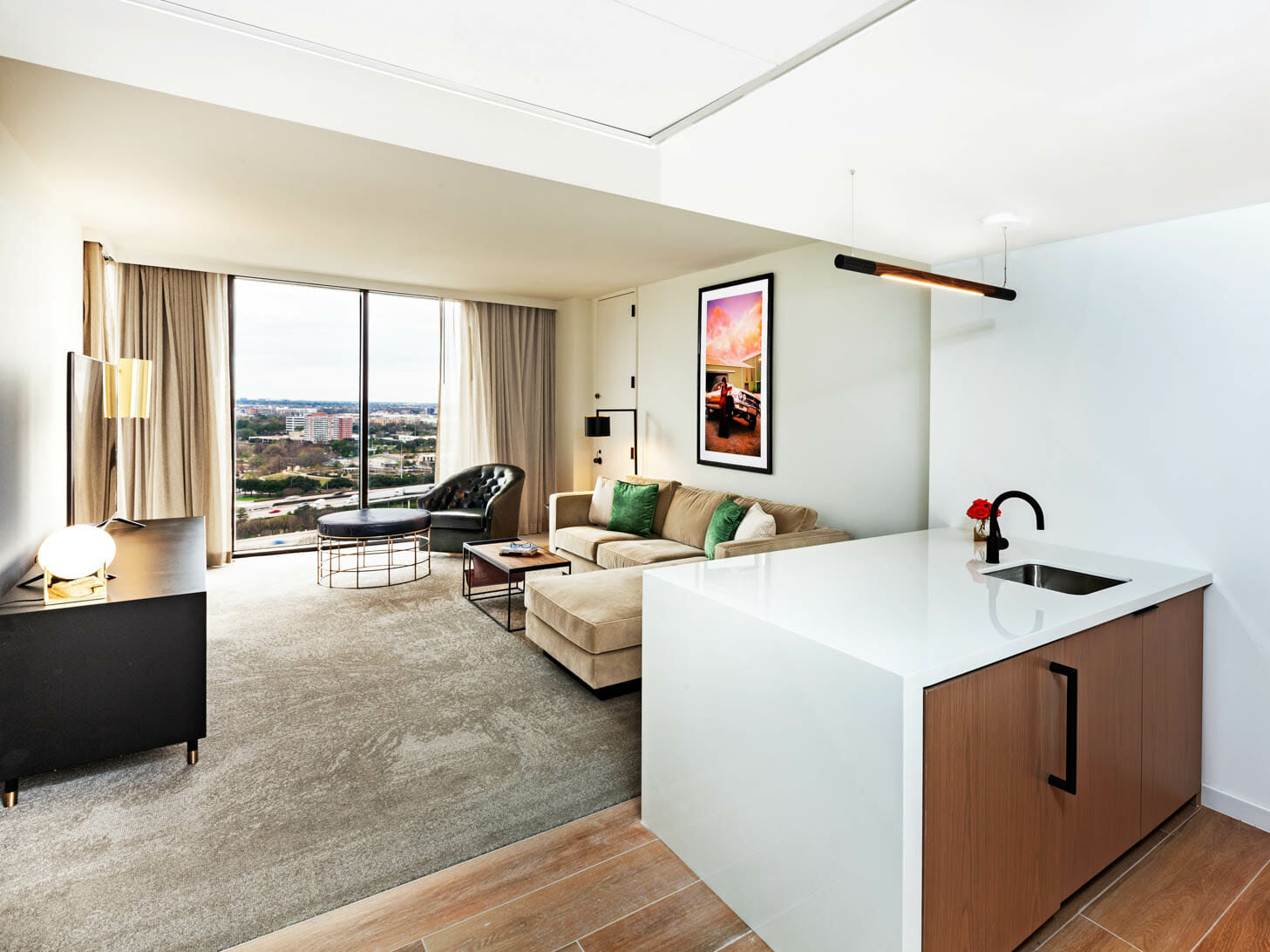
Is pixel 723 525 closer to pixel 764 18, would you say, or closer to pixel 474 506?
pixel 474 506

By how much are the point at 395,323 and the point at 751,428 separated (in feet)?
12.4

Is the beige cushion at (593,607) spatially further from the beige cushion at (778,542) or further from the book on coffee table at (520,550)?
the book on coffee table at (520,550)

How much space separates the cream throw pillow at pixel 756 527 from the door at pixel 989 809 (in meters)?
2.28

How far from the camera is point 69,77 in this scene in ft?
7.70

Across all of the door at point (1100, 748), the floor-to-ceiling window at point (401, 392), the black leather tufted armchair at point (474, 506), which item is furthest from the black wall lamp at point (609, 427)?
the door at point (1100, 748)

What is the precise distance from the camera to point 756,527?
3975mm

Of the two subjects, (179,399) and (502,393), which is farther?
(502,393)

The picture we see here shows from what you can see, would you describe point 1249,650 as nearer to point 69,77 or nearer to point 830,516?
point 830,516

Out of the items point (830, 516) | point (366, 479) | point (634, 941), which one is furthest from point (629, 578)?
point (366, 479)

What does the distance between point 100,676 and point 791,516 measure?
3.40 meters

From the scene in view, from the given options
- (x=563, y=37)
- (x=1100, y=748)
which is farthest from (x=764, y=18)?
(x=1100, y=748)

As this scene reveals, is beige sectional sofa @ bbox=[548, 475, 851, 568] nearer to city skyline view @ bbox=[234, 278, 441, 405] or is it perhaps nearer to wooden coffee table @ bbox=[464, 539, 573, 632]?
wooden coffee table @ bbox=[464, 539, 573, 632]

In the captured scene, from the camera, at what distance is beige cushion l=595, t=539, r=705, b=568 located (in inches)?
171

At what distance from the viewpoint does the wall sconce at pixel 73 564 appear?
235cm
